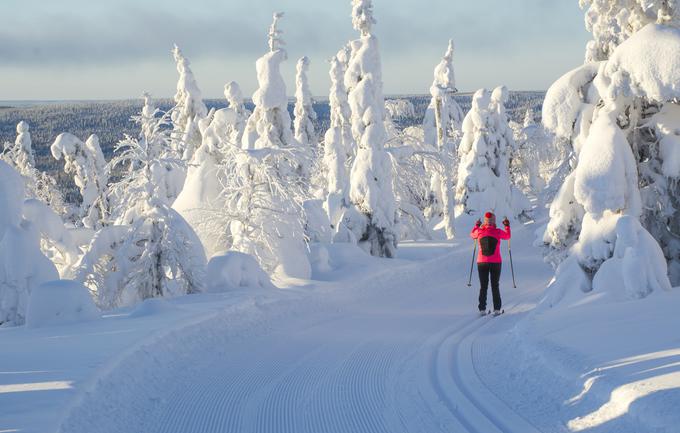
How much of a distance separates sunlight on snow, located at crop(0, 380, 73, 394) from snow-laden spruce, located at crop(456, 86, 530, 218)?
1208 inches

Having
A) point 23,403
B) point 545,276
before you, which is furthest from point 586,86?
point 23,403

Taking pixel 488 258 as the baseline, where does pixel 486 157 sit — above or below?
above

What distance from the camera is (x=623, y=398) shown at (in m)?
5.57

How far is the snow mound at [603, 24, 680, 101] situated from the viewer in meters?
10.8

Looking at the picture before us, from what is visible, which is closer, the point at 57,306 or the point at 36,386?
the point at 36,386

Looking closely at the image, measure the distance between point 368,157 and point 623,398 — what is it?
61.1 ft

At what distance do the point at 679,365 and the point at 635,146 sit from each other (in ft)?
24.2

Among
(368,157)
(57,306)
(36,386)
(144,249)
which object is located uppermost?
(368,157)

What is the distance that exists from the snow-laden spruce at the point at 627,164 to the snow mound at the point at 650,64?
0.6 inches

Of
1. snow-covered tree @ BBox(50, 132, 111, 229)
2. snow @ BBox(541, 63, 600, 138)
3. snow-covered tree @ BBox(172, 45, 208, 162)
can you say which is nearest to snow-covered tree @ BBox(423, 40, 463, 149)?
snow-covered tree @ BBox(172, 45, 208, 162)

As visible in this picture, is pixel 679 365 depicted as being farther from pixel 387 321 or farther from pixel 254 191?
pixel 254 191

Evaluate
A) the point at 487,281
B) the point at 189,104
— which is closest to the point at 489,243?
the point at 487,281

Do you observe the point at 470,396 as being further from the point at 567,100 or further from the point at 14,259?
the point at 14,259

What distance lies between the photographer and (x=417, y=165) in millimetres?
27469
